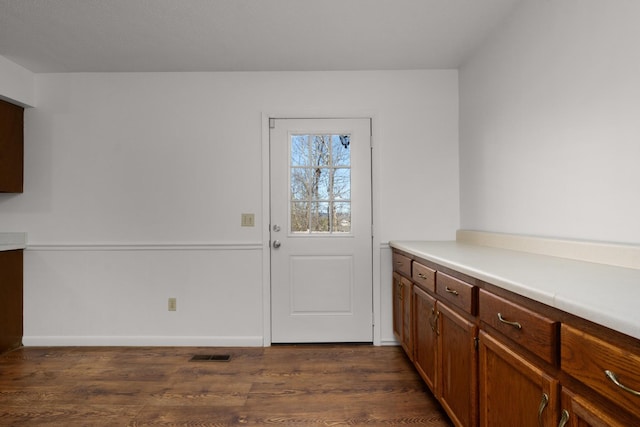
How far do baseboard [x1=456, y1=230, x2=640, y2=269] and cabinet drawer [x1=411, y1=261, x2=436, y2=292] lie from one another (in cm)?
55

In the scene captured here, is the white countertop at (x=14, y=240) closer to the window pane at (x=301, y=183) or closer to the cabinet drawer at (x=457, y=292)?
the window pane at (x=301, y=183)

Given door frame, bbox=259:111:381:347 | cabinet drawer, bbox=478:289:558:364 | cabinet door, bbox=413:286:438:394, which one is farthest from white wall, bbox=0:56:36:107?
cabinet drawer, bbox=478:289:558:364

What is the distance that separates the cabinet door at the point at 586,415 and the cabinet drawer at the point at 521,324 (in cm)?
10

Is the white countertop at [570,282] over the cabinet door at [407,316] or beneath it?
over

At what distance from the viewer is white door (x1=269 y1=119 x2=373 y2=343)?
3.10m

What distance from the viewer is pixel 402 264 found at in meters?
2.72

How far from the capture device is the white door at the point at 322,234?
10.2 ft

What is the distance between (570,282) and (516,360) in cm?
31

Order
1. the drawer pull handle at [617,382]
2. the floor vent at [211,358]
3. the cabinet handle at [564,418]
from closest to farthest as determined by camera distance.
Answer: the drawer pull handle at [617,382]
the cabinet handle at [564,418]
the floor vent at [211,358]

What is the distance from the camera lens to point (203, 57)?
2848 millimetres

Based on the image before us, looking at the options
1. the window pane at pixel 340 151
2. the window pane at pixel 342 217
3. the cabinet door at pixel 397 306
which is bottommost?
the cabinet door at pixel 397 306

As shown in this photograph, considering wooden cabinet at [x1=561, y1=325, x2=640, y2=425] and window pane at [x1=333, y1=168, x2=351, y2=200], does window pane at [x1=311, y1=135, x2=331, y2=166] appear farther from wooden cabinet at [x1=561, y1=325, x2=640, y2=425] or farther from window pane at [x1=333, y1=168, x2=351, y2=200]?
wooden cabinet at [x1=561, y1=325, x2=640, y2=425]

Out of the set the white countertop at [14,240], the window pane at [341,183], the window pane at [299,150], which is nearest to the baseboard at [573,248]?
the window pane at [341,183]

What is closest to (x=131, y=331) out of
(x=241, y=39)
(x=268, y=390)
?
(x=268, y=390)
